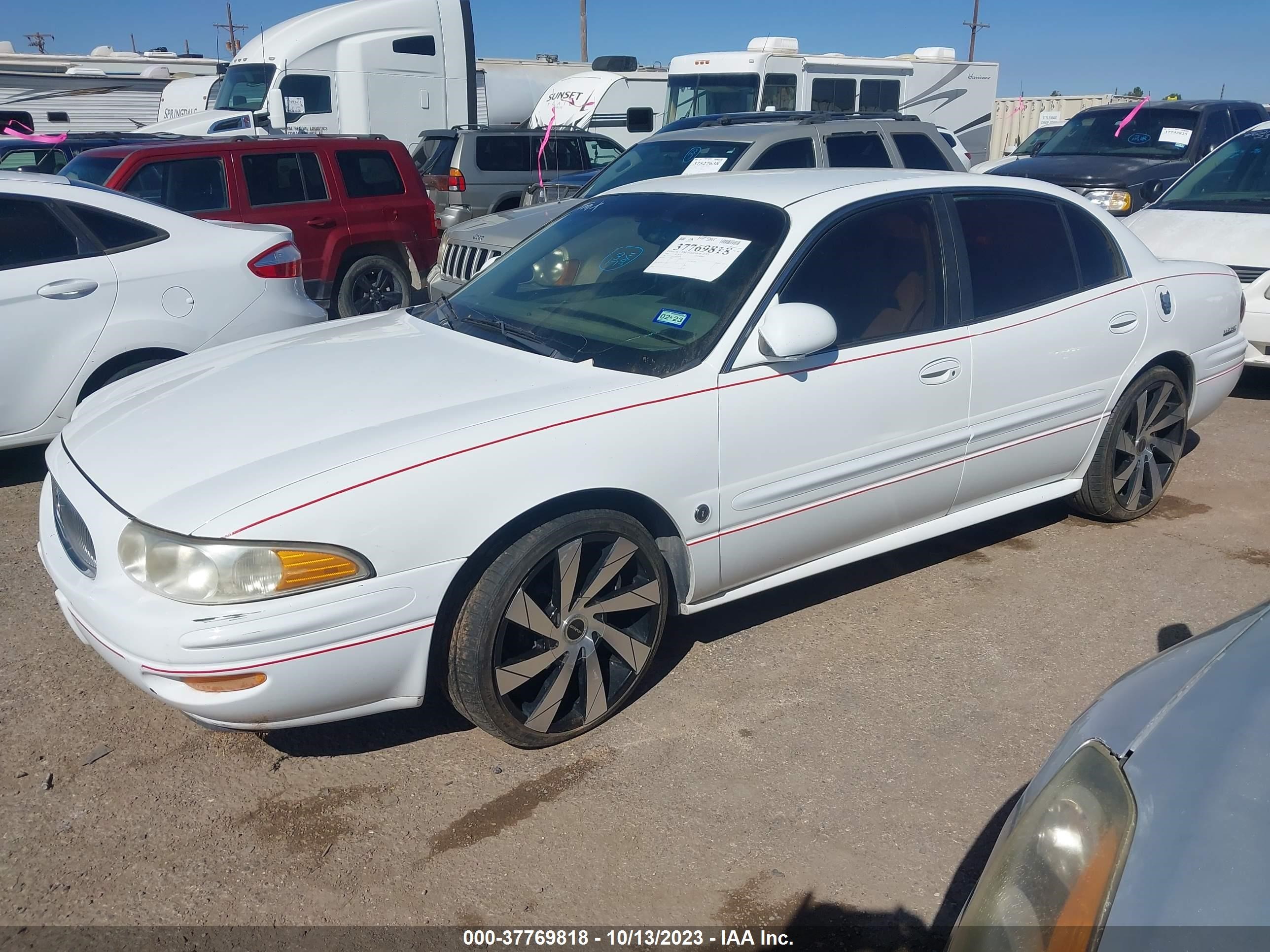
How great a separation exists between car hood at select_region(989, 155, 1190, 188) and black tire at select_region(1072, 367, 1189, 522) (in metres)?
6.38

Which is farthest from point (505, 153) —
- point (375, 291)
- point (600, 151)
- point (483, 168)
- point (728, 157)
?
point (728, 157)

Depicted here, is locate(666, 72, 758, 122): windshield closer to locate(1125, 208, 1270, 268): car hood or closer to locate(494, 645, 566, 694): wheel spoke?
locate(1125, 208, 1270, 268): car hood

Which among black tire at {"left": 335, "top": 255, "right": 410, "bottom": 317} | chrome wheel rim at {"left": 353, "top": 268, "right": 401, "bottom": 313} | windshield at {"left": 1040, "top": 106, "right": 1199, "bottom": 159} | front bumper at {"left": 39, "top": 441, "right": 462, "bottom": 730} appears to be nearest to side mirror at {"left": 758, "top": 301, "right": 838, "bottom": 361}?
front bumper at {"left": 39, "top": 441, "right": 462, "bottom": 730}

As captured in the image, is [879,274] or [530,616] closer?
[530,616]

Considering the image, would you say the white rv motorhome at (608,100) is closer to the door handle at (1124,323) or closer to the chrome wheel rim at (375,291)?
the chrome wheel rim at (375,291)

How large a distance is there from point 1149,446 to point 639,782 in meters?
3.05

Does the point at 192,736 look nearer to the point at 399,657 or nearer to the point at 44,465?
the point at 399,657

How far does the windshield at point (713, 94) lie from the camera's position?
16.5 m

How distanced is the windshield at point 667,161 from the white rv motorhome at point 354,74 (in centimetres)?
822

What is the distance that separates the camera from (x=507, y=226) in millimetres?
7891

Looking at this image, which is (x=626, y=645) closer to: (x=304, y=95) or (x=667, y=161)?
(x=667, y=161)

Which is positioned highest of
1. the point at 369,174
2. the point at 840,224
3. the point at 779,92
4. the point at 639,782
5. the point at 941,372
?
the point at 779,92

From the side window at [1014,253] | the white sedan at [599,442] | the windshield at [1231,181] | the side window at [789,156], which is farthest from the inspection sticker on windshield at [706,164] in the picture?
the side window at [1014,253]

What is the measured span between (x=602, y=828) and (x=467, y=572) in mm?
778
